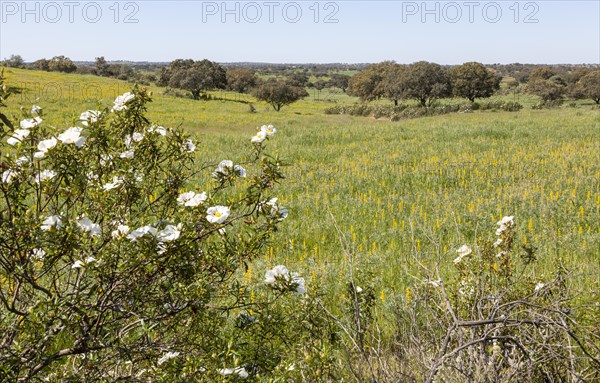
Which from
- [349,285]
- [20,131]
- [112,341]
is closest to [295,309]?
[349,285]

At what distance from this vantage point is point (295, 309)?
2.78 m

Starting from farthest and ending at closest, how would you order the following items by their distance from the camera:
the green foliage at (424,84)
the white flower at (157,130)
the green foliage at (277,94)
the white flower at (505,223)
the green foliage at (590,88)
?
the green foliage at (590,88) < the green foliage at (424,84) < the green foliage at (277,94) < the white flower at (505,223) < the white flower at (157,130)

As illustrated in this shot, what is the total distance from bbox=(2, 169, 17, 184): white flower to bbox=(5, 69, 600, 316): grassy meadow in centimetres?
37

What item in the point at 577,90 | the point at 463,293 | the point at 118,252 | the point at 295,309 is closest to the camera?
the point at 118,252

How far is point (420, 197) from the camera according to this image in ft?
30.6

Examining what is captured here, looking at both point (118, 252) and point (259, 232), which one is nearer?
point (118, 252)

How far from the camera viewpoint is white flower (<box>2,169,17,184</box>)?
7.01 feet

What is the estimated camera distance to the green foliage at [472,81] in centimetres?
5953

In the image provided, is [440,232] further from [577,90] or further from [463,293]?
[577,90]

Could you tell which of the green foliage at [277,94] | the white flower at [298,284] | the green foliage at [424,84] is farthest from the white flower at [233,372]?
the green foliage at [424,84]

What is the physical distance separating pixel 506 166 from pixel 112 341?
38.2 feet

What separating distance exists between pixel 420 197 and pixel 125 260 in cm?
793

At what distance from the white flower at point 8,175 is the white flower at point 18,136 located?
0.14 metres

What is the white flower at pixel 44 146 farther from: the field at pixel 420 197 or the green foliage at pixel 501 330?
the green foliage at pixel 501 330
